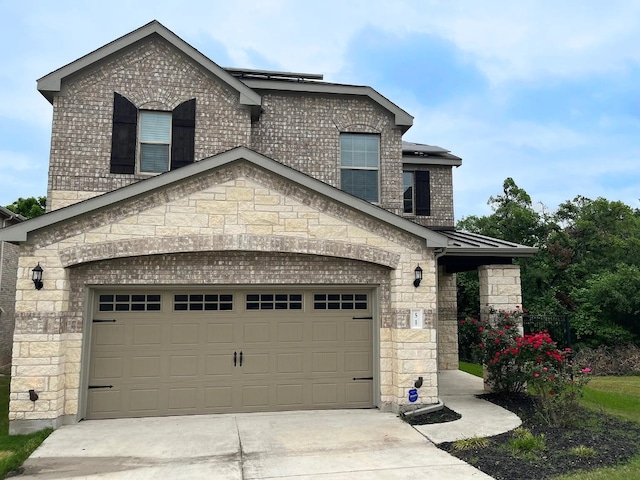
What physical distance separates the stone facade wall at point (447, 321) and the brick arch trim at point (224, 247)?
5.92m

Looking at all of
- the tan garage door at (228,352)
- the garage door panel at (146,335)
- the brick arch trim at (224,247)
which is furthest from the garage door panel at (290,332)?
the garage door panel at (146,335)

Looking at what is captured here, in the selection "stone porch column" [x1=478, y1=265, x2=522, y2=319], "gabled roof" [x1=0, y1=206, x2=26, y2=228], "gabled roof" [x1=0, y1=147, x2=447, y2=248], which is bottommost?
"stone porch column" [x1=478, y1=265, x2=522, y2=319]

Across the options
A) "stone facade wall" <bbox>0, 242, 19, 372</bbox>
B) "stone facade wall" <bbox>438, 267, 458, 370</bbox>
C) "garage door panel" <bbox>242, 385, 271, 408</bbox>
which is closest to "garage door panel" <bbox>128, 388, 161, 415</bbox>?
"garage door panel" <bbox>242, 385, 271, 408</bbox>

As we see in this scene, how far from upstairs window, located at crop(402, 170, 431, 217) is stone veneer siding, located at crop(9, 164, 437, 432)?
16.5 feet

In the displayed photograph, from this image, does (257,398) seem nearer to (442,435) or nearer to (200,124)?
(442,435)

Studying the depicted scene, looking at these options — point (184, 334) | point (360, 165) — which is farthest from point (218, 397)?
point (360, 165)

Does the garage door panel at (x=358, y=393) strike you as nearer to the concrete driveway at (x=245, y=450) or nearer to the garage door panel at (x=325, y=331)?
the concrete driveway at (x=245, y=450)

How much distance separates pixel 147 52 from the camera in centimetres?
1129

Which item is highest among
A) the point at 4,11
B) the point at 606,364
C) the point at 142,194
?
the point at 4,11

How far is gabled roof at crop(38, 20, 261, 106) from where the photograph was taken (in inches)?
420

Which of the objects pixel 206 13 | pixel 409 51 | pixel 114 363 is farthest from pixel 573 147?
pixel 114 363

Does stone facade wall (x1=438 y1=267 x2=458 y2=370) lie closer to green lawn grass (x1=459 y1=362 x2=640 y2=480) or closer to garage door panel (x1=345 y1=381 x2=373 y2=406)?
green lawn grass (x1=459 y1=362 x2=640 y2=480)

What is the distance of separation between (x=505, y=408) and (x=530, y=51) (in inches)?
612

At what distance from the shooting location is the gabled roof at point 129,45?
10.7 metres
